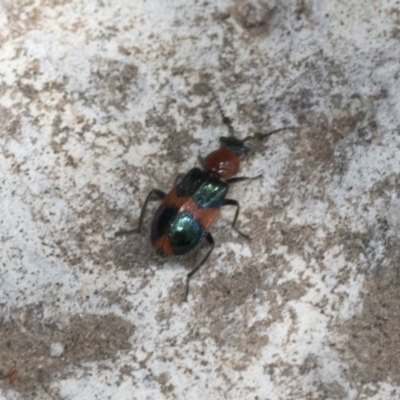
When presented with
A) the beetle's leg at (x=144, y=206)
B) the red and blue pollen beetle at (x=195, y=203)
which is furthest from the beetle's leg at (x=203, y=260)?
the beetle's leg at (x=144, y=206)

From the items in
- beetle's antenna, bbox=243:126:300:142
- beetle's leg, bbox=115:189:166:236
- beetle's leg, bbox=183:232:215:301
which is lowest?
beetle's leg, bbox=183:232:215:301

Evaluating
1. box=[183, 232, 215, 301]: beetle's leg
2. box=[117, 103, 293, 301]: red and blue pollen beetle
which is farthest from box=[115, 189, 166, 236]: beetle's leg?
box=[183, 232, 215, 301]: beetle's leg

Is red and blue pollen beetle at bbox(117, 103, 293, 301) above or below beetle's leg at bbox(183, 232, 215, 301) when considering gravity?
above

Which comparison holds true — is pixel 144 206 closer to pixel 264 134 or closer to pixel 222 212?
pixel 222 212

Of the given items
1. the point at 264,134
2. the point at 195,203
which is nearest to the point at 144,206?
the point at 195,203

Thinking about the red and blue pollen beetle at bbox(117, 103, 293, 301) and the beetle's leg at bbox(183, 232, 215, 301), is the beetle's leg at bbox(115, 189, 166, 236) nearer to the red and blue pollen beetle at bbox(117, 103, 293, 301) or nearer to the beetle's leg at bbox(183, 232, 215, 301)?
the red and blue pollen beetle at bbox(117, 103, 293, 301)

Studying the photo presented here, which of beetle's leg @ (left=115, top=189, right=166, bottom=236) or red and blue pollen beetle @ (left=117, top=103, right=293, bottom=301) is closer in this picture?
red and blue pollen beetle @ (left=117, top=103, right=293, bottom=301)
